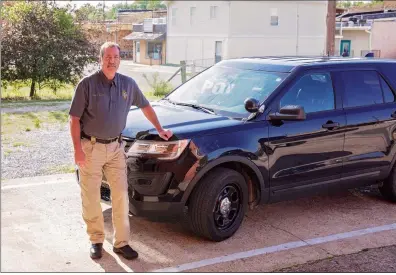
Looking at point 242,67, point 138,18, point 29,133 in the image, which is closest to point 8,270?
point 242,67

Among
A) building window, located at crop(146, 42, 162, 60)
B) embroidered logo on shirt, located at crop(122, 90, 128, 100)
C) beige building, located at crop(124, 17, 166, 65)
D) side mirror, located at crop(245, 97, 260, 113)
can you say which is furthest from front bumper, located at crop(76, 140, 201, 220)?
building window, located at crop(146, 42, 162, 60)

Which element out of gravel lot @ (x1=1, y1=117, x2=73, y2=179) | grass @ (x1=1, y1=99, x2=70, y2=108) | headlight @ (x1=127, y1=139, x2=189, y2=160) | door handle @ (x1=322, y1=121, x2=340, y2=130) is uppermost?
door handle @ (x1=322, y1=121, x2=340, y2=130)

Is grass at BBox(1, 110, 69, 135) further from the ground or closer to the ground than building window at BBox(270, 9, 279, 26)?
closer to the ground

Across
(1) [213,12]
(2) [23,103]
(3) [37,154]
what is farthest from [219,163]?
(1) [213,12]

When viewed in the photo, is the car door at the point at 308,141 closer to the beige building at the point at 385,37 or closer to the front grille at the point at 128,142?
the front grille at the point at 128,142

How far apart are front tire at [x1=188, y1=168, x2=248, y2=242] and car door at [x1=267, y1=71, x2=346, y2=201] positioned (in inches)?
16.8

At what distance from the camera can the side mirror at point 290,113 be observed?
5539mm

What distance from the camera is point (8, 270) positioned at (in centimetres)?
471

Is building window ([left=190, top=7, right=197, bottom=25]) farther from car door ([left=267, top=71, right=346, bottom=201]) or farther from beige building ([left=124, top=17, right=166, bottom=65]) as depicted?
car door ([left=267, top=71, right=346, bottom=201])

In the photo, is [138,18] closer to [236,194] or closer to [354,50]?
[354,50]

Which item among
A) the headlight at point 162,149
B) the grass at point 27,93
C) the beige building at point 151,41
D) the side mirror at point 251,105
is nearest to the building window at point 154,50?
the beige building at point 151,41

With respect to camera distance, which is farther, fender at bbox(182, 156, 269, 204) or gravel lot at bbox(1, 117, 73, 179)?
gravel lot at bbox(1, 117, 73, 179)

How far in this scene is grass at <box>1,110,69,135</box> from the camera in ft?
36.2

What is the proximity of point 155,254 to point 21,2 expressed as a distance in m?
14.2
